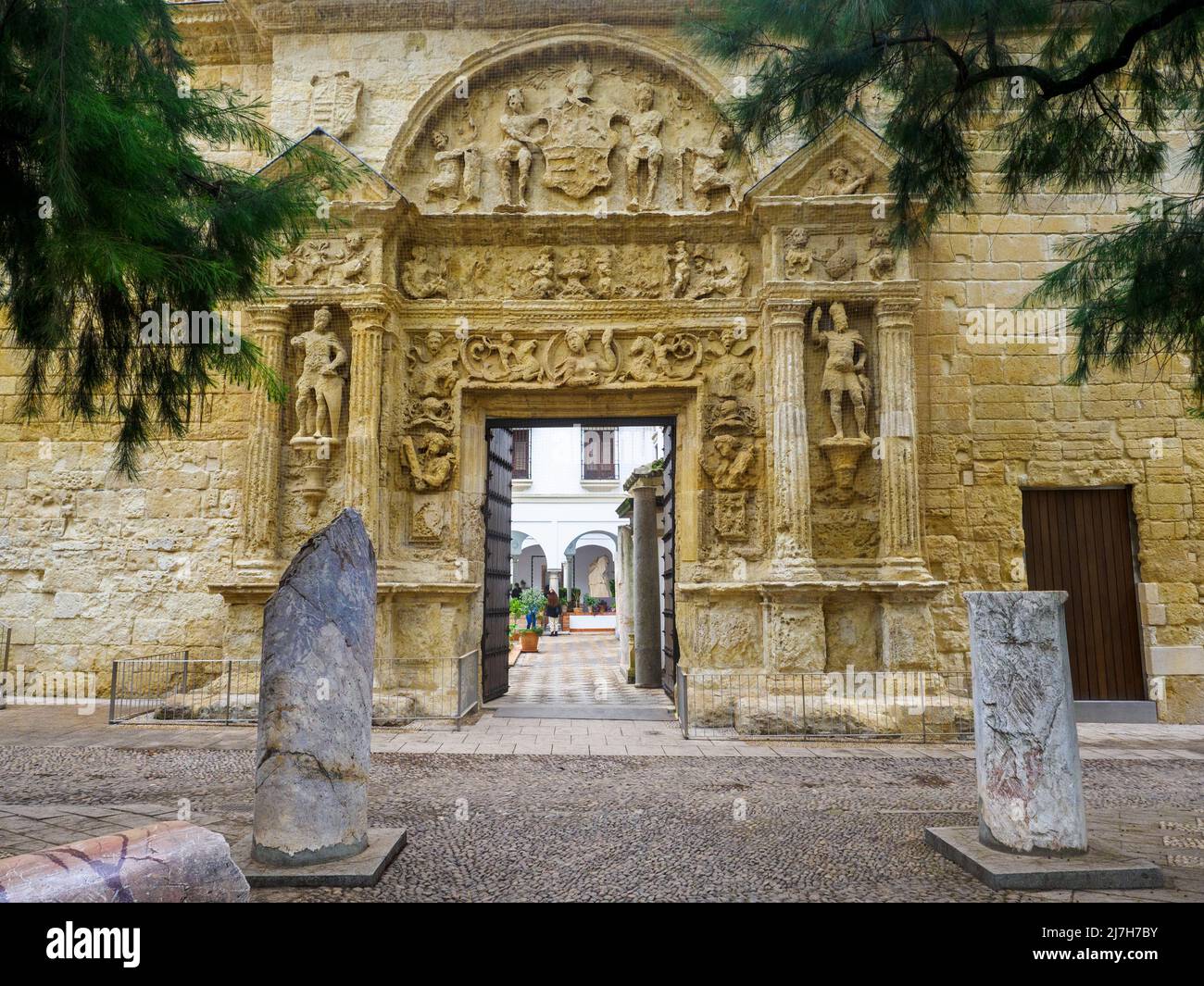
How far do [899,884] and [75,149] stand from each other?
4.46 m

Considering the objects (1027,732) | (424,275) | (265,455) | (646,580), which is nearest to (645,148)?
(424,275)

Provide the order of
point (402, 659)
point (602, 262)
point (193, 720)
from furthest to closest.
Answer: point (602, 262)
point (402, 659)
point (193, 720)

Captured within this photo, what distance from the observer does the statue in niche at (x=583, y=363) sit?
8.56m

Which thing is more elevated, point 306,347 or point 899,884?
point 306,347

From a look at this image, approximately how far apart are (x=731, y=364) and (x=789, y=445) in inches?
45.2

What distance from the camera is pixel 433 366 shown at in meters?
8.62

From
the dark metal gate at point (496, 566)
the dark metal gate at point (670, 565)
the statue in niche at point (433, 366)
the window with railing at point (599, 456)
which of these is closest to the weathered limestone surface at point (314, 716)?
the statue in niche at point (433, 366)

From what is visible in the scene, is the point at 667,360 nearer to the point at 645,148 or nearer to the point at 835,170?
the point at 645,148

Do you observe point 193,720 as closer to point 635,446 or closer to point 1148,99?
point 1148,99

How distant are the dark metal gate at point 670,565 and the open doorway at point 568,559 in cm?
2

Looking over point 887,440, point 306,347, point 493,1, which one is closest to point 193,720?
point 306,347

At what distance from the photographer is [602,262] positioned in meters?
8.70

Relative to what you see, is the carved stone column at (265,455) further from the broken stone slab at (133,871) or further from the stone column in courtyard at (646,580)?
the broken stone slab at (133,871)

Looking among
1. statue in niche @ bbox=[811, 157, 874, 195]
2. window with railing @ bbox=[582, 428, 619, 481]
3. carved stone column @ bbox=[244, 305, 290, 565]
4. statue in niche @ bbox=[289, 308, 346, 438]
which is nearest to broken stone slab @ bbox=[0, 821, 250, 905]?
carved stone column @ bbox=[244, 305, 290, 565]
